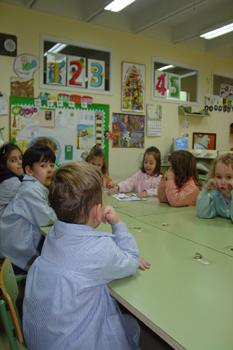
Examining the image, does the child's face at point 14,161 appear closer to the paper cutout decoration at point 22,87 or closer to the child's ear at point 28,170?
the child's ear at point 28,170

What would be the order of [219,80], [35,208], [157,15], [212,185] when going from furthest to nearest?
[219,80]
[157,15]
[212,185]
[35,208]

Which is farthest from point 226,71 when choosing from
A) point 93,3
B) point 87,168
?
point 87,168

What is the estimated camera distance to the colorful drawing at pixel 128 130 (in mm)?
4384

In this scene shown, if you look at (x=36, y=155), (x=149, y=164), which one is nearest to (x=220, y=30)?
(x=149, y=164)

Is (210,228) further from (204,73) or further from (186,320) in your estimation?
(204,73)

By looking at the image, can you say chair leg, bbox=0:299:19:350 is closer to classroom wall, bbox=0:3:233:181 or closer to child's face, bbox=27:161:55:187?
child's face, bbox=27:161:55:187

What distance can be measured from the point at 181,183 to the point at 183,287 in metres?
1.49

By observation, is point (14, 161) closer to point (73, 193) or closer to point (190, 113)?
point (73, 193)

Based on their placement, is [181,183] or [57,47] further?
[57,47]

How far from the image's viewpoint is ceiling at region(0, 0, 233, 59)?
3.59 metres

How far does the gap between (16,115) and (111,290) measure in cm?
319

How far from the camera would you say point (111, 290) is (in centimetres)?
90

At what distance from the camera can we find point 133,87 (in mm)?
4469

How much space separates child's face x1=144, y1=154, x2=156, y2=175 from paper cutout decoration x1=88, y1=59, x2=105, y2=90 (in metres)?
1.62
